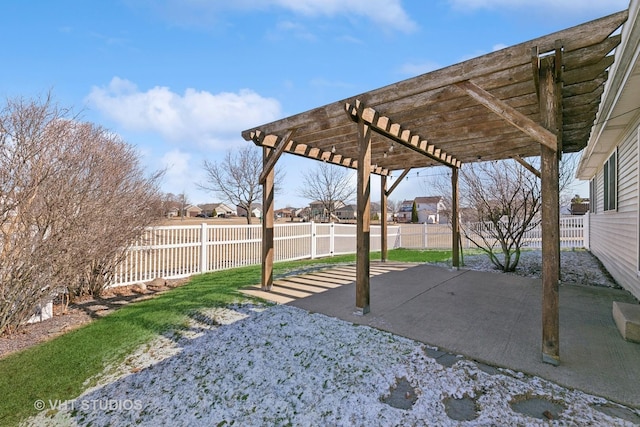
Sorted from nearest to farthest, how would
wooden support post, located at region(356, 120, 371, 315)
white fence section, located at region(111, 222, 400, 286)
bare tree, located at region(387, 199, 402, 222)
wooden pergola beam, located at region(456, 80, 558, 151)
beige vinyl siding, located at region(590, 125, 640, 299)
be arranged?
wooden pergola beam, located at region(456, 80, 558, 151) → wooden support post, located at region(356, 120, 371, 315) → beige vinyl siding, located at region(590, 125, 640, 299) → white fence section, located at region(111, 222, 400, 286) → bare tree, located at region(387, 199, 402, 222)

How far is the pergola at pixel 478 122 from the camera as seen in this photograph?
259 centimetres

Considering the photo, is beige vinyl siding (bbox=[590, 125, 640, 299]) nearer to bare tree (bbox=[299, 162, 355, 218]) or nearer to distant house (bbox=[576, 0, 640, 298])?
distant house (bbox=[576, 0, 640, 298])

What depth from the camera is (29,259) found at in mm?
3592

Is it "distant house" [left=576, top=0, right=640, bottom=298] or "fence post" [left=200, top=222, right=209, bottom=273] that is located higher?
"distant house" [left=576, top=0, right=640, bottom=298]

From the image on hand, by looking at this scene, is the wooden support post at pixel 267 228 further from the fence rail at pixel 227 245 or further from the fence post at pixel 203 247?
the fence post at pixel 203 247

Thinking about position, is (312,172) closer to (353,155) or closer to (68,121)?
(353,155)

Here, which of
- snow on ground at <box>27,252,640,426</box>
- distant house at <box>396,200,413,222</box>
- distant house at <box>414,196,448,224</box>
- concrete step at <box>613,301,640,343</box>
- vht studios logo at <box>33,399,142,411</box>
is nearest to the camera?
snow on ground at <box>27,252,640,426</box>

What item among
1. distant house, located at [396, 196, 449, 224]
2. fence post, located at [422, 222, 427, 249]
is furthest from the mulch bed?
distant house, located at [396, 196, 449, 224]

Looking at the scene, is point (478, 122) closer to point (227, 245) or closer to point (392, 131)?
point (392, 131)

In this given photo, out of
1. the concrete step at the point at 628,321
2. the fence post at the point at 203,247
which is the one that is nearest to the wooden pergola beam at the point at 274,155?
the fence post at the point at 203,247

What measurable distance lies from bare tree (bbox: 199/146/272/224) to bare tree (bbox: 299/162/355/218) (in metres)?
5.00

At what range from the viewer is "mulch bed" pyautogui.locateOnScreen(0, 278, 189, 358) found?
11.6ft

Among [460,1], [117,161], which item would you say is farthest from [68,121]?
[460,1]

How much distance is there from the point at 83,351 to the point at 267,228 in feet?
9.92
